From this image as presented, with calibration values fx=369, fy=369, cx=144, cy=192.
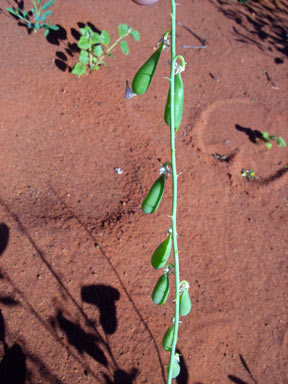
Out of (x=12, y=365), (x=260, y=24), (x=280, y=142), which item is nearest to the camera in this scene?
(x=12, y=365)

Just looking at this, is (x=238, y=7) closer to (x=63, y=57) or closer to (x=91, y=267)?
(x=63, y=57)

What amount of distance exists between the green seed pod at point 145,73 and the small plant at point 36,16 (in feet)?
7.16

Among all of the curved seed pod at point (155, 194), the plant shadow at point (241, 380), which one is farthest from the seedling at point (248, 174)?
the curved seed pod at point (155, 194)

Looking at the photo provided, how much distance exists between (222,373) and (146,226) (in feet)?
3.25

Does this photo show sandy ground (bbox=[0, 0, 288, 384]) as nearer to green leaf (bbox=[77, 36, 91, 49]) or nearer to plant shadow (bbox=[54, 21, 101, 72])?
plant shadow (bbox=[54, 21, 101, 72])

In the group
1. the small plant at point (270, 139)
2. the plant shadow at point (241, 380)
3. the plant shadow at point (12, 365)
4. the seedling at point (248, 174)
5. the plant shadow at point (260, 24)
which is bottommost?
the plant shadow at point (12, 365)

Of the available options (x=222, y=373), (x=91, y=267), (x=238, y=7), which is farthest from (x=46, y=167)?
(x=238, y=7)

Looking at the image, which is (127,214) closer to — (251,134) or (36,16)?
(251,134)

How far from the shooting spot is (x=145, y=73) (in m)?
1.04

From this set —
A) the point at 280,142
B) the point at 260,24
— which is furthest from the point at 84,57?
→ the point at 260,24

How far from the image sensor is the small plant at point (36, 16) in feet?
9.75

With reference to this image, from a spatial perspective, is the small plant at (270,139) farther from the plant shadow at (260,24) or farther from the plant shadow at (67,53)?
the plant shadow at (67,53)

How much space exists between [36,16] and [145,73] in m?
2.36

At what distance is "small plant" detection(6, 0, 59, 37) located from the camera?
297cm
